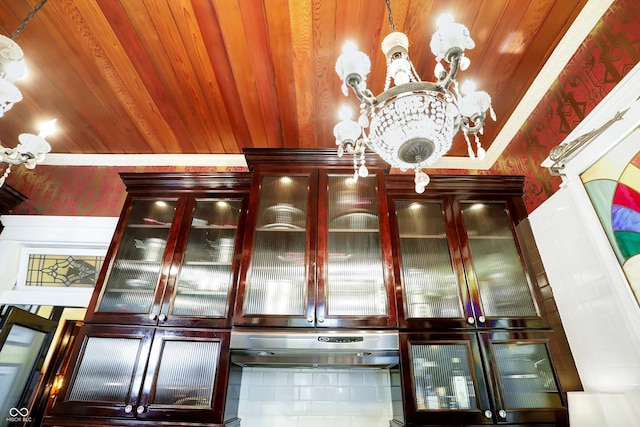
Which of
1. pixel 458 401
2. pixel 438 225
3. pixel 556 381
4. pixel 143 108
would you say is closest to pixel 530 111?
pixel 438 225

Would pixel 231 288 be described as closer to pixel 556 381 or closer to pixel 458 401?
pixel 458 401

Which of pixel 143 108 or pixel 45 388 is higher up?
pixel 143 108

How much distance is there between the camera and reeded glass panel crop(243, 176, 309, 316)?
1897mm

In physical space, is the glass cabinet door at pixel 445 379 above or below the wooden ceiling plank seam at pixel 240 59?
below

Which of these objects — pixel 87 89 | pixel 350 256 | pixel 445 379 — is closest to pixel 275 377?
pixel 350 256

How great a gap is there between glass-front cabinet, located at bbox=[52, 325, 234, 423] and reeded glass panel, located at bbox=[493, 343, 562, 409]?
157 centimetres

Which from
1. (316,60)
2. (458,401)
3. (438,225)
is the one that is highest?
(316,60)

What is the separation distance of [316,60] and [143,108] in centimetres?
142

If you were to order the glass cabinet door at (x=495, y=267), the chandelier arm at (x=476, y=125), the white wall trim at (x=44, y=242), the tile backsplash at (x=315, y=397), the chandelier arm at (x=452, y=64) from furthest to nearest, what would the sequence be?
the white wall trim at (x=44, y=242)
the tile backsplash at (x=315, y=397)
the glass cabinet door at (x=495, y=267)
the chandelier arm at (x=476, y=125)
the chandelier arm at (x=452, y=64)

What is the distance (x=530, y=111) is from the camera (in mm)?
2303

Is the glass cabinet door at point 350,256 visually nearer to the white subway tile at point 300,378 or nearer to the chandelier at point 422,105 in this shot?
the white subway tile at point 300,378

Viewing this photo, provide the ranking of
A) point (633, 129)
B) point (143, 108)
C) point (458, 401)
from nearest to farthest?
point (633, 129) → point (458, 401) → point (143, 108)

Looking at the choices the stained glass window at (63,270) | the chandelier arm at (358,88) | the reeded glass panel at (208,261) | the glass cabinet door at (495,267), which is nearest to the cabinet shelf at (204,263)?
the reeded glass panel at (208,261)

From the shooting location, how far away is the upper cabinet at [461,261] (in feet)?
6.31
